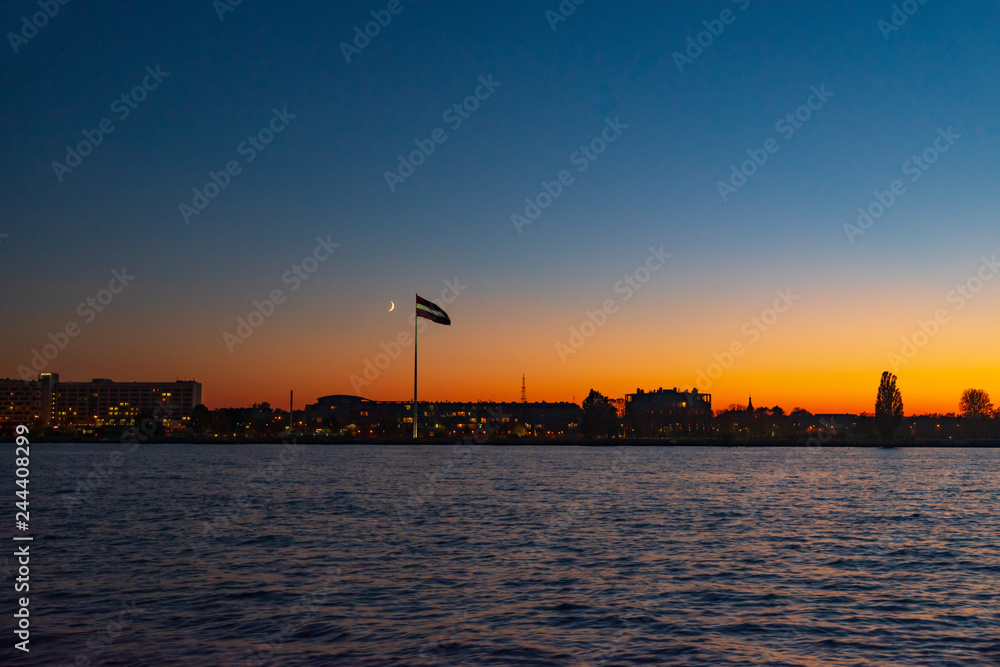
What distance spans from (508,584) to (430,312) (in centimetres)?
14007

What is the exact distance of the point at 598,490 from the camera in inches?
2443

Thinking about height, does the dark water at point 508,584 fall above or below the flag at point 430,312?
below

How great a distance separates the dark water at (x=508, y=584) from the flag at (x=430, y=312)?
112m

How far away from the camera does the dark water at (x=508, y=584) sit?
55.7ft

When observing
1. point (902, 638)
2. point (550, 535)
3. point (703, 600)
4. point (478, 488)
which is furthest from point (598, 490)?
point (902, 638)

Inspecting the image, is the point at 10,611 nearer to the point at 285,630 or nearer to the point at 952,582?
the point at 285,630

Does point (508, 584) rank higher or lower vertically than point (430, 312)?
lower

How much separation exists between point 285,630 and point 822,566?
17.9m

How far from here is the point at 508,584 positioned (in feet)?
77.7

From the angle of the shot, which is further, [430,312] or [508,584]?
[430,312]

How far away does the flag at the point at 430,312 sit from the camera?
161 m

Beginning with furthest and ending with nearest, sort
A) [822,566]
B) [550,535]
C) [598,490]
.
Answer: [598,490] < [550,535] < [822,566]

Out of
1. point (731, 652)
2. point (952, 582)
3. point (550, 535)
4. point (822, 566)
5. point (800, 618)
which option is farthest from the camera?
point (550, 535)

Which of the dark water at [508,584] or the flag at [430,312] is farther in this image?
the flag at [430,312]
